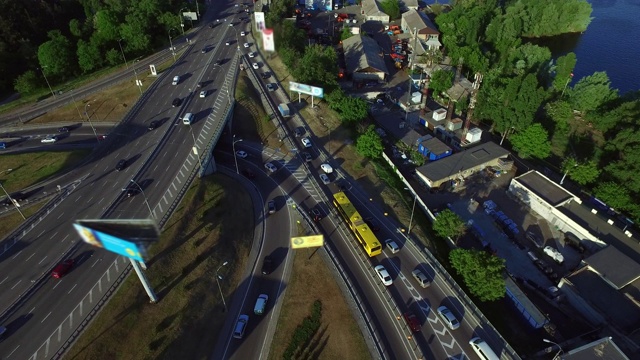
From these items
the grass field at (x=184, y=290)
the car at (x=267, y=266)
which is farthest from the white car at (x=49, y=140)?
the car at (x=267, y=266)

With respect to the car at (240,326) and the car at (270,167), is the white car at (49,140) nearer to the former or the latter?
the car at (270,167)

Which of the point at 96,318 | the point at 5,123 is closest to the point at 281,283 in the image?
the point at 96,318

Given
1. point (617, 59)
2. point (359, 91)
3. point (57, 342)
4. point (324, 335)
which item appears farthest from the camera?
point (617, 59)

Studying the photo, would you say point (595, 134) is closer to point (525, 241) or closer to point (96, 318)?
point (525, 241)

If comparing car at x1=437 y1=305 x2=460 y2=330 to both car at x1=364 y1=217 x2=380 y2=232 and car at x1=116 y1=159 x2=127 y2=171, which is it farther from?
car at x1=116 y1=159 x2=127 y2=171

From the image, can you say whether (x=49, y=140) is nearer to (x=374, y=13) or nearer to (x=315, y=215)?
(x=315, y=215)

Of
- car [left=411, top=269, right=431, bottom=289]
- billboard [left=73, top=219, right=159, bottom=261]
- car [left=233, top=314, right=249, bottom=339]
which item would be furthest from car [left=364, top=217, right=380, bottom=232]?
billboard [left=73, top=219, right=159, bottom=261]

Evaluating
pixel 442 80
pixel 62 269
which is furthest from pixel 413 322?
pixel 442 80
